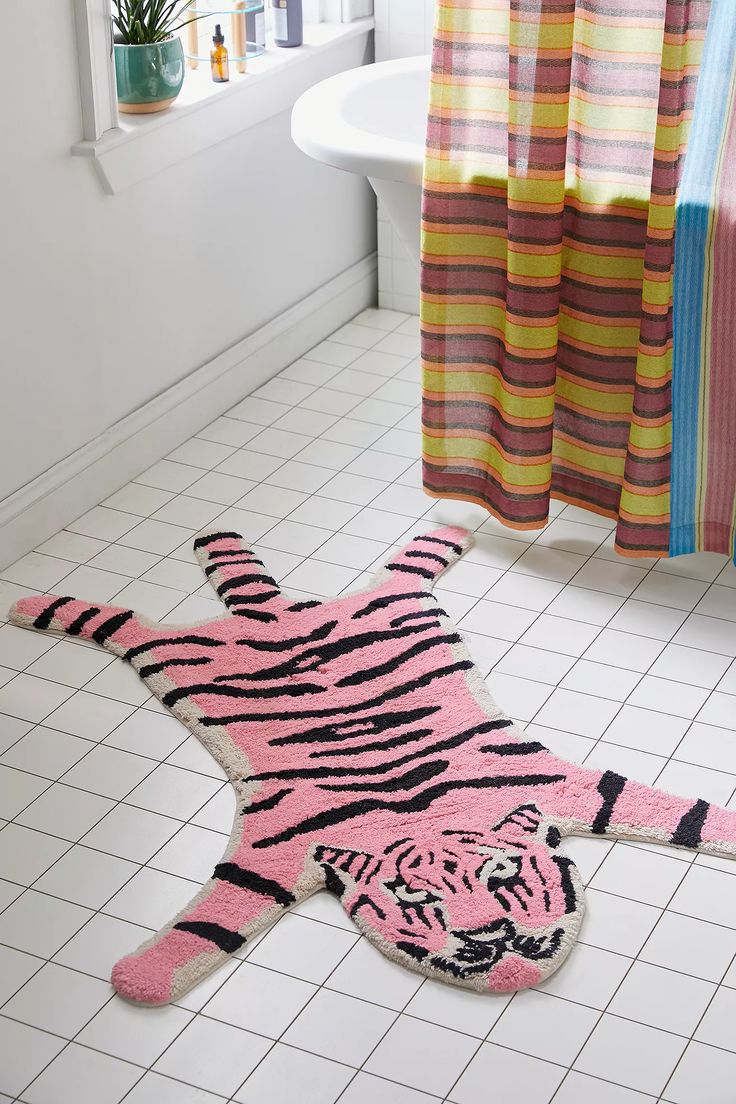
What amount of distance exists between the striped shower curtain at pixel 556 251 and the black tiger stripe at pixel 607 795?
2.08 feet

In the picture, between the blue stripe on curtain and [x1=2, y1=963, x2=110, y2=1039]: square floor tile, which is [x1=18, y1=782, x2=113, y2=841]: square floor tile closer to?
[x1=2, y1=963, x2=110, y2=1039]: square floor tile

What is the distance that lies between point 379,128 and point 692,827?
1.68 meters

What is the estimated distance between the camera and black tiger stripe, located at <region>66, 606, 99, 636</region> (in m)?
2.52

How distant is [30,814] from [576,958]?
84 cm

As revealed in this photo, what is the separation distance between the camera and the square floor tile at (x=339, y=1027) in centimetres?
174

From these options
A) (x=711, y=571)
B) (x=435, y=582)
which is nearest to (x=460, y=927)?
(x=435, y=582)

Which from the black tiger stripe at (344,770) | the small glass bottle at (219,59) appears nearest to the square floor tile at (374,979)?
the black tiger stripe at (344,770)

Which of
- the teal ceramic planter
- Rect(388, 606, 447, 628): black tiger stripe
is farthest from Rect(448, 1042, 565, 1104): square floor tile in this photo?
the teal ceramic planter

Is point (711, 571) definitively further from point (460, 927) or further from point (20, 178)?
point (20, 178)

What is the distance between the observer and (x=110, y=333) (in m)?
2.88

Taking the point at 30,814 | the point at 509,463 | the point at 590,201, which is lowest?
the point at 30,814

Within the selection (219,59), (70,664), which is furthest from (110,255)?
(70,664)

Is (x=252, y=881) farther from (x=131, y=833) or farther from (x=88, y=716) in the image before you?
(x=88, y=716)

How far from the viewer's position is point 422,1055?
1730 mm
